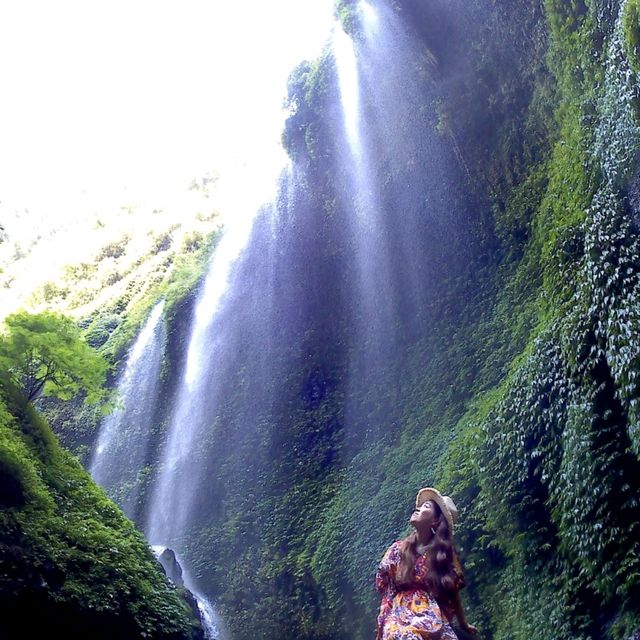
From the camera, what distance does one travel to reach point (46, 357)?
10.6 meters

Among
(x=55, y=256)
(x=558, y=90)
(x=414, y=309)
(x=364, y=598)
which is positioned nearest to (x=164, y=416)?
(x=414, y=309)

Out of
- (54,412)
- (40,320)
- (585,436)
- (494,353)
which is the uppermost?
(54,412)

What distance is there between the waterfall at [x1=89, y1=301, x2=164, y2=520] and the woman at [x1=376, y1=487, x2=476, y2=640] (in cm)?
1394

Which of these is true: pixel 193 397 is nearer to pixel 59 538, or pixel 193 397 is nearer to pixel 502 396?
pixel 59 538

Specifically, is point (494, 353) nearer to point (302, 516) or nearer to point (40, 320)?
point (302, 516)

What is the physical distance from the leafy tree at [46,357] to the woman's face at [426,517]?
7580 mm

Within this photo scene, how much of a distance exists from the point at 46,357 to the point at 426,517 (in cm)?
789

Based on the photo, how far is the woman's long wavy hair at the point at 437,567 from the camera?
429 cm

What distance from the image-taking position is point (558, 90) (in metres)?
10.0

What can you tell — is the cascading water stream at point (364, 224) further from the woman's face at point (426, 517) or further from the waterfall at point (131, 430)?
the woman's face at point (426, 517)

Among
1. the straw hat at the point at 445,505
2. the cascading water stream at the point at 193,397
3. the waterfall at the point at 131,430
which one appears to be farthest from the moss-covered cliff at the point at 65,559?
the waterfall at the point at 131,430

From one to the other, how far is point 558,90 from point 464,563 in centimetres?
695

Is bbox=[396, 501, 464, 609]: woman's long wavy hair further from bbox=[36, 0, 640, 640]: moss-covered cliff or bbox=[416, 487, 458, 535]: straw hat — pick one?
bbox=[36, 0, 640, 640]: moss-covered cliff

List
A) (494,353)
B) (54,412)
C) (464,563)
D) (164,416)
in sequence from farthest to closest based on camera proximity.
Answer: (54,412) → (164,416) → (494,353) → (464,563)
